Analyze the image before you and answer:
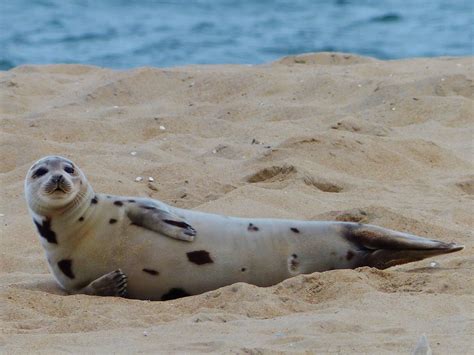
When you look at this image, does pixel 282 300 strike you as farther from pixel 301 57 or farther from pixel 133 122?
pixel 301 57

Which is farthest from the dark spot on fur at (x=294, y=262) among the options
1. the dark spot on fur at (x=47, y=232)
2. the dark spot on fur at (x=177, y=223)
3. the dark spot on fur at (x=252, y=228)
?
the dark spot on fur at (x=47, y=232)

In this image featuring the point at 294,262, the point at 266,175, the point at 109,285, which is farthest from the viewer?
the point at 266,175

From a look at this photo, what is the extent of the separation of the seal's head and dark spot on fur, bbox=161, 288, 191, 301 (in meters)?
0.60

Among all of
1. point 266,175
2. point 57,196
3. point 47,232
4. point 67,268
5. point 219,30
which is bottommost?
point 219,30

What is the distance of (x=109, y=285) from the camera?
16.9 feet

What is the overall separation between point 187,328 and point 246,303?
1.44 feet

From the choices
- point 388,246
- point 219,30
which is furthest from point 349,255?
point 219,30

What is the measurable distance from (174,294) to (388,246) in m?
0.98

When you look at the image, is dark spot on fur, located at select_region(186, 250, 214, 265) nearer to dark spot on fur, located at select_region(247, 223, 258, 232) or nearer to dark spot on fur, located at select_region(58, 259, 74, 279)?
dark spot on fur, located at select_region(247, 223, 258, 232)

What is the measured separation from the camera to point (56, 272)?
535 centimetres

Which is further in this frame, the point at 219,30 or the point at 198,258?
the point at 219,30

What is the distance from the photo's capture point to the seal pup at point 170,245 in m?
5.27

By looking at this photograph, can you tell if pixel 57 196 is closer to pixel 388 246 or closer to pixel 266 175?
pixel 388 246

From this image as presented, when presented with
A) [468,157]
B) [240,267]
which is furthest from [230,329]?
[468,157]
